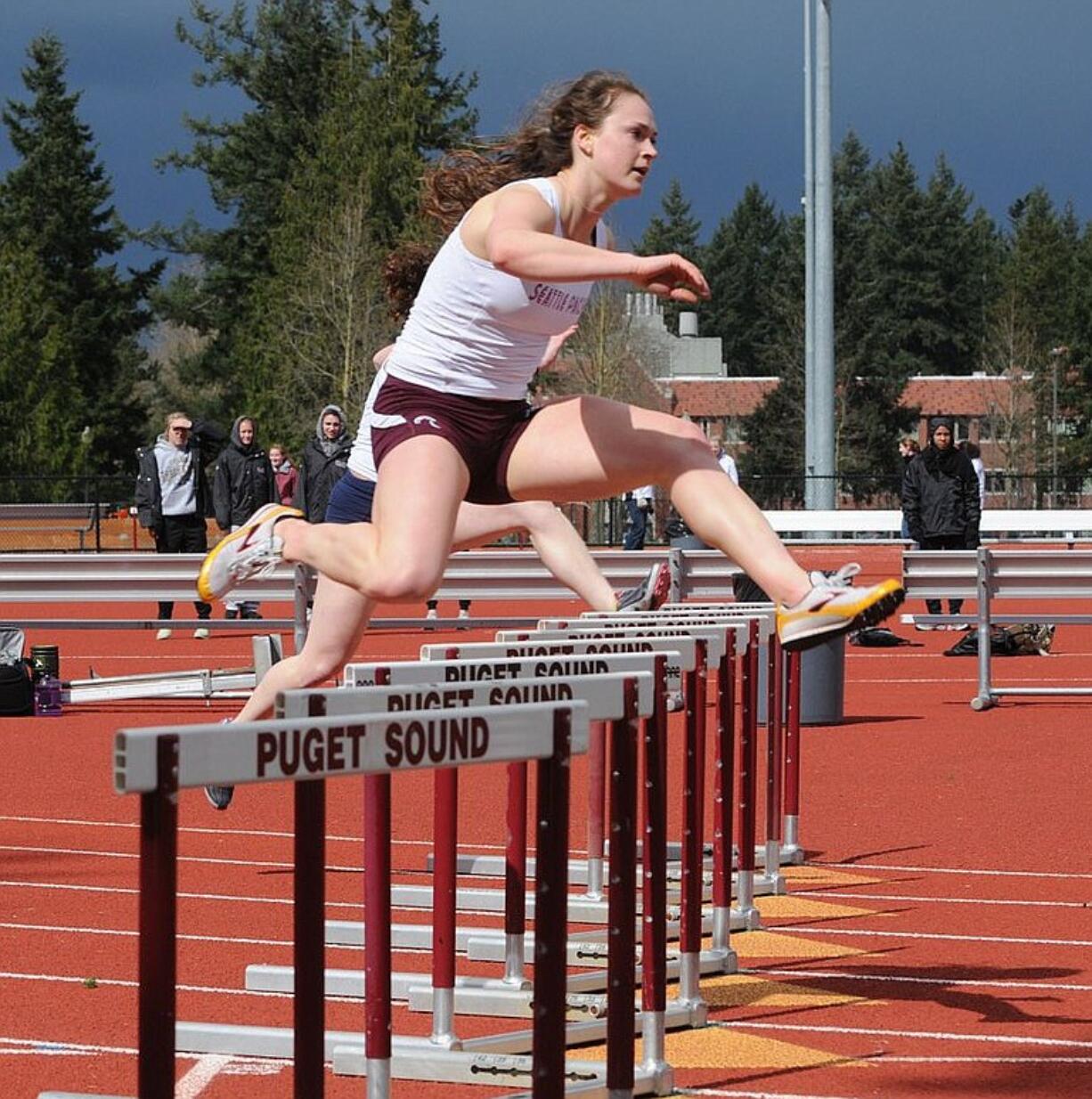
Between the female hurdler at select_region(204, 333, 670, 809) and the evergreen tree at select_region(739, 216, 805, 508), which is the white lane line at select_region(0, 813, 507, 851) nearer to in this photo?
the female hurdler at select_region(204, 333, 670, 809)

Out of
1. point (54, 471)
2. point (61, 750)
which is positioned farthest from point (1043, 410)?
point (61, 750)

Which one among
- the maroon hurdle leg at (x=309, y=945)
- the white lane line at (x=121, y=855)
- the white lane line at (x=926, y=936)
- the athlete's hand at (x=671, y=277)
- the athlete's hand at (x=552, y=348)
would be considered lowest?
the white lane line at (x=121, y=855)

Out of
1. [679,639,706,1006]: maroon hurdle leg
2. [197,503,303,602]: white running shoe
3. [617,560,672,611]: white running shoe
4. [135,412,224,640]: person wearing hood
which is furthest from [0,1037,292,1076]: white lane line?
[135,412,224,640]: person wearing hood

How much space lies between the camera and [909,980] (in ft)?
21.4

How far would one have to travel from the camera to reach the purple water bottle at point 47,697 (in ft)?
49.9

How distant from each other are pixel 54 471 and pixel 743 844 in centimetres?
6049

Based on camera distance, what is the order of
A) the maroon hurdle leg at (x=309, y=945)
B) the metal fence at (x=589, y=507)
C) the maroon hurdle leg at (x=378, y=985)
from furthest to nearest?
the metal fence at (x=589, y=507)
the maroon hurdle leg at (x=378, y=985)
the maroon hurdle leg at (x=309, y=945)

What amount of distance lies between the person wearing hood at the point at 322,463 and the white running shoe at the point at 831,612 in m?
14.1

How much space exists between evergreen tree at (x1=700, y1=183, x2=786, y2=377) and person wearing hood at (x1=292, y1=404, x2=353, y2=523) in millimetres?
101304

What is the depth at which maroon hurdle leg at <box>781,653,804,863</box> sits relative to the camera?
345 inches

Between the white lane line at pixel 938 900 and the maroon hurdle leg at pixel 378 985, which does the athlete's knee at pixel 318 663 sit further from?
the maroon hurdle leg at pixel 378 985

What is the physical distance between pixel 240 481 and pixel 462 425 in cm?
1621

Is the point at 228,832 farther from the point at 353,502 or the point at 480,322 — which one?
the point at 480,322

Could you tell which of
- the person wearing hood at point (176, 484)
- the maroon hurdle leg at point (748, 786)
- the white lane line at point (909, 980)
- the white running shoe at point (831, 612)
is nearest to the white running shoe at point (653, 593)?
the maroon hurdle leg at point (748, 786)
